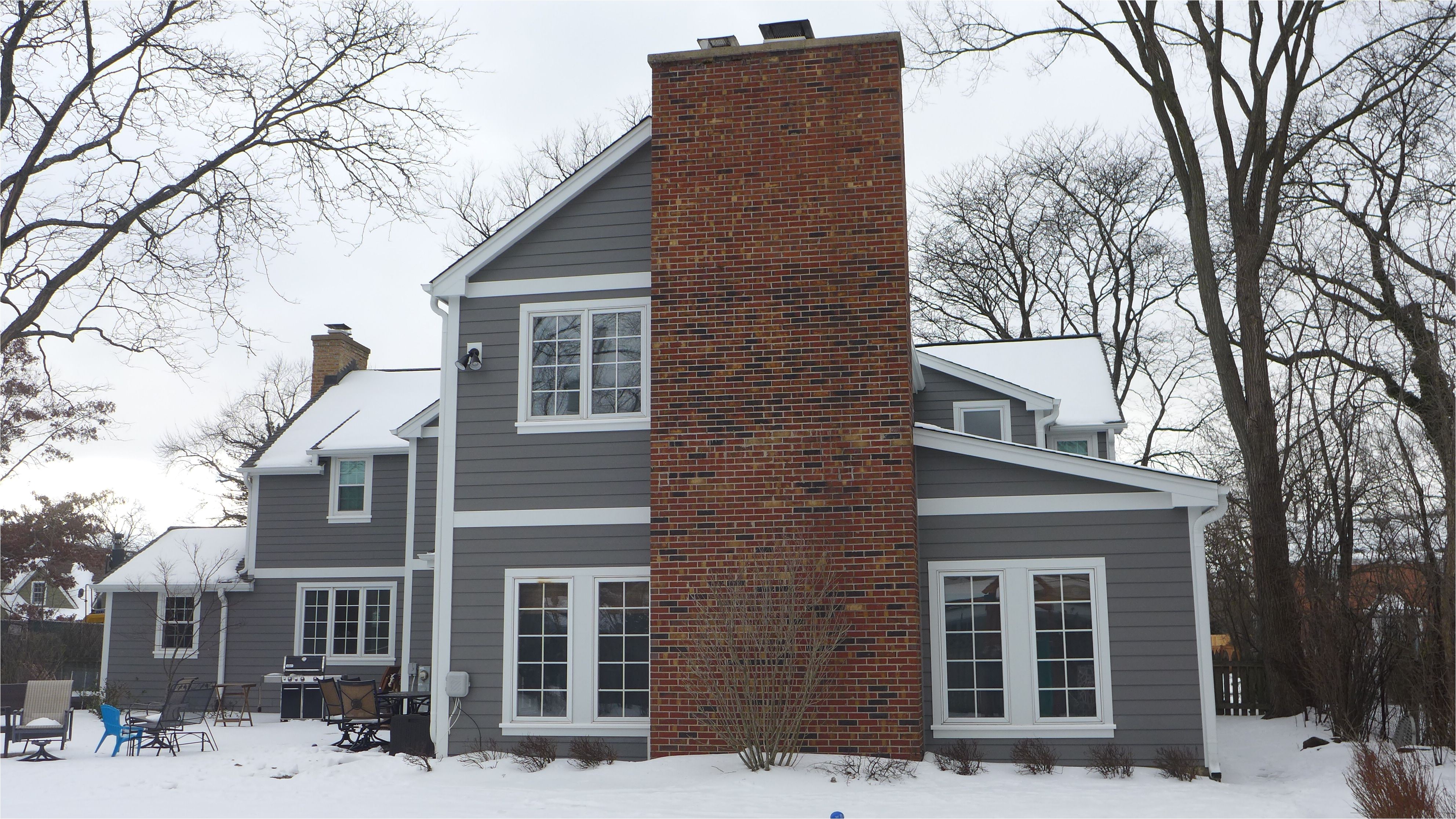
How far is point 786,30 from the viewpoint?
11789mm

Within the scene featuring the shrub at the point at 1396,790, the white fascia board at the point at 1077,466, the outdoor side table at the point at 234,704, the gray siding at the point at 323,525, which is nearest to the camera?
the shrub at the point at 1396,790

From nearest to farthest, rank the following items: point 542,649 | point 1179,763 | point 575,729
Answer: point 1179,763
point 575,729
point 542,649

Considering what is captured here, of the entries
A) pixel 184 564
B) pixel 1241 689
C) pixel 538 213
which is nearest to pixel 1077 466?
pixel 538 213

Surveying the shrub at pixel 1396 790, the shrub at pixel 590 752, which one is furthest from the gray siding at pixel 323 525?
the shrub at pixel 1396 790

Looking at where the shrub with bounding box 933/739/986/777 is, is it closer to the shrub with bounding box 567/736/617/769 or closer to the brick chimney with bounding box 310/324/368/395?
the shrub with bounding box 567/736/617/769

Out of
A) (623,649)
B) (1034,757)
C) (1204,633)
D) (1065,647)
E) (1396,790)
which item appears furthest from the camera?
(623,649)

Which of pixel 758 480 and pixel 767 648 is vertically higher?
pixel 758 480

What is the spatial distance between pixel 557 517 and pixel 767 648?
2.90 m

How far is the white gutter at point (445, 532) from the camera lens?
11.5m

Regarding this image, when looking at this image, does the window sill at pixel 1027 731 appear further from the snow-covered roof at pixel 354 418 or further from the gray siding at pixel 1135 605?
the snow-covered roof at pixel 354 418

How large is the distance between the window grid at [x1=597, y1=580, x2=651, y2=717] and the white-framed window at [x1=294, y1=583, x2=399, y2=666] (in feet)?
29.7

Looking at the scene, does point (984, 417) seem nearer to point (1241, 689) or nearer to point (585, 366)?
point (1241, 689)

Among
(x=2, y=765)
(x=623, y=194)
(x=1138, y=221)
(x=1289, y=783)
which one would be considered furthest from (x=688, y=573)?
(x=1138, y=221)

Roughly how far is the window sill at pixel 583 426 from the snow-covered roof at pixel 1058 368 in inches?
278
